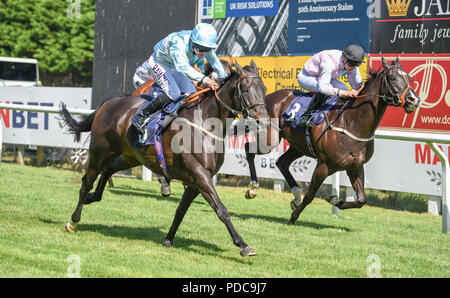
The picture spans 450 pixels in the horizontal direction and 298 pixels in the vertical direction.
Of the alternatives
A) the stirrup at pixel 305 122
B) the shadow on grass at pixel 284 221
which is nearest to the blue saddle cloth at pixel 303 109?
the stirrup at pixel 305 122

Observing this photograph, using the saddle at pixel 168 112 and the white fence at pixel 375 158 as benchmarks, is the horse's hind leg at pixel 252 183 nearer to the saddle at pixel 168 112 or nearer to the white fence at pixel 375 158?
the white fence at pixel 375 158

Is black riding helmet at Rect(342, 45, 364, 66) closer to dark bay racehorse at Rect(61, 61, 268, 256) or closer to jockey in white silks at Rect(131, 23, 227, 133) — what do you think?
jockey in white silks at Rect(131, 23, 227, 133)

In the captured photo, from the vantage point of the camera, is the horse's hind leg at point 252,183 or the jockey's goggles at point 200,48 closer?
the jockey's goggles at point 200,48

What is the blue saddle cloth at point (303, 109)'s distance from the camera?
8.74 metres

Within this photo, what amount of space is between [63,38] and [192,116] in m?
21.9

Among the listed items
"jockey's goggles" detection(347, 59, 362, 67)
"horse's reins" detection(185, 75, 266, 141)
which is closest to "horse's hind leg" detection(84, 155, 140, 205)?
"horse's reins" detection(185, 75, 266, 141)

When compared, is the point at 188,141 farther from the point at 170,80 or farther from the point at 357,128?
the point at 357,128

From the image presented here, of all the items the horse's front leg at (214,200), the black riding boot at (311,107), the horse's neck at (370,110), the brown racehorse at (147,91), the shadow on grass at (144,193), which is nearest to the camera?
the horse's front leg at (214,200)

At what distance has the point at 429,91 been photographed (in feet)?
35.8

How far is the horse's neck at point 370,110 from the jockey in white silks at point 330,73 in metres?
0.16

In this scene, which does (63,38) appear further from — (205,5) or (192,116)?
(192,116)

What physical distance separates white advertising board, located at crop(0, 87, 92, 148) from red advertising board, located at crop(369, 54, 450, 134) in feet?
22.1

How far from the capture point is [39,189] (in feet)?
36.1

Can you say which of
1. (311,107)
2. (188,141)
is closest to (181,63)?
(188,141)
